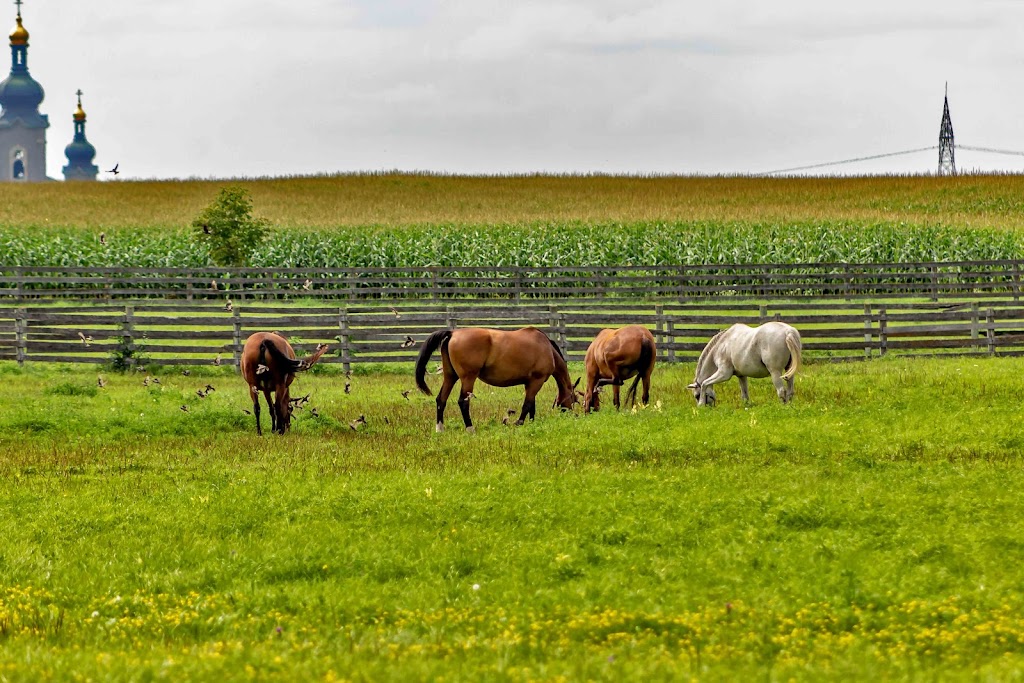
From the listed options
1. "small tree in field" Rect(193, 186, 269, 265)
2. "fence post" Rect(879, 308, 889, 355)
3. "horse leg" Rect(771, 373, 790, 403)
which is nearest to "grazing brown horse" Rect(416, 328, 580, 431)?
"horse leg" Rect(771, 373, 790, 403)

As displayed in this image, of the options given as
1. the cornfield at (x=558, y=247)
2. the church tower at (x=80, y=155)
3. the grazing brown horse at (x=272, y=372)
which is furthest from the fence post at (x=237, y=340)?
Result: the church tower at (x=80, y=155)

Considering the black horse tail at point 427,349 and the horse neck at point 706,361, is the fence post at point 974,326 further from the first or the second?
the black horse tail at point 427,349

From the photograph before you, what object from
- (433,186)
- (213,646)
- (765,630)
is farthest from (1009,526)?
(433,186)

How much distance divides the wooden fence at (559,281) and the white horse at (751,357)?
17492mm

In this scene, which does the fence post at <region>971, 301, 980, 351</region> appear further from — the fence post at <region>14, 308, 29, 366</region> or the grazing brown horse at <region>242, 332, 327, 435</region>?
the fence post at <region>14, 308, 29, 366</region>

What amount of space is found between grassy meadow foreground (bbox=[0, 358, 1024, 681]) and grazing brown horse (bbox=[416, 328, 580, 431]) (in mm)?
719

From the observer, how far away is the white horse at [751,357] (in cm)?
1773

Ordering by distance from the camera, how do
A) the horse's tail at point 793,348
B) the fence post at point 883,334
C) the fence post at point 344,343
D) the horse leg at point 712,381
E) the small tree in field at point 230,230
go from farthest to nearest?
the small tree in field at point 230,230
the fence post at point 344,343
the fence post at point 883,334
the horse leg at point 712,381
the horse's tail at point 793,348

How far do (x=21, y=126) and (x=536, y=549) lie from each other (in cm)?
17397

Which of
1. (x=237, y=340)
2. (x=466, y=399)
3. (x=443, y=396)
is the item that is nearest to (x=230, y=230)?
(x=237, y=340)

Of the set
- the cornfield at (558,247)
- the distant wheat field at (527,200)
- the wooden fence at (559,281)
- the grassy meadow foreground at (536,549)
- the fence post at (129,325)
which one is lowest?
the grassy meadow foreground at (536,549)

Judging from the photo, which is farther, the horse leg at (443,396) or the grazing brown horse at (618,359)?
the grazing brown horse at (618,359)

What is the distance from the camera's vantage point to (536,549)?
1052 centimetres

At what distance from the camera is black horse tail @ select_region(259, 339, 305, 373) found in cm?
1772
